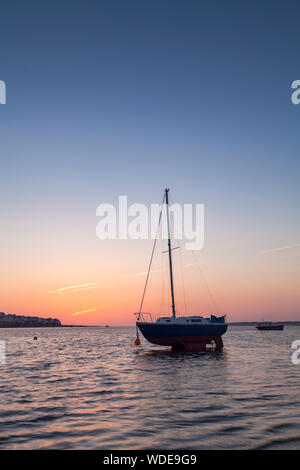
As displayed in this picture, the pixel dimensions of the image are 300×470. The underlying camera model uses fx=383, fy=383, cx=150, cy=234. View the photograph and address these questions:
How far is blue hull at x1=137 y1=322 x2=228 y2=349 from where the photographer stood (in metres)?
47.0

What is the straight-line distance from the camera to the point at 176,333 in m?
47.4

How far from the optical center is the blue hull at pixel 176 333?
154 feet

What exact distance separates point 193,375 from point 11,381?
12.3 m

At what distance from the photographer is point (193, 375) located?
27.3 meters

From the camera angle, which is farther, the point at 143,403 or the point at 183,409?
the point at 143,403
